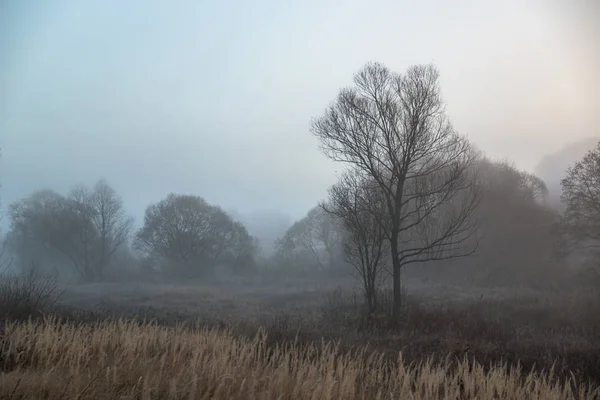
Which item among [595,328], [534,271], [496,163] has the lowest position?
[595,328]

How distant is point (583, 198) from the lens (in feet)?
93.4

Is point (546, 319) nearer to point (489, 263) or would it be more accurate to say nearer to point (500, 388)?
point (500, 388)

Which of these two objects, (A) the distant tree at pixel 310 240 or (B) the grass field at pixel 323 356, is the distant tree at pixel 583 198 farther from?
(A) the distant tree at pixel 310 240

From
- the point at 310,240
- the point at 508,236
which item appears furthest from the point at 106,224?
the point at 508,236

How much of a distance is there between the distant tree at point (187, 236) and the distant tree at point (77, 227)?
4142 mm

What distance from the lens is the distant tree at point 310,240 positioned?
58.5 m

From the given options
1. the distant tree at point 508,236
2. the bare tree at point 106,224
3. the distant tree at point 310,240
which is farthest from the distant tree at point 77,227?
the distant tree at point 508,236

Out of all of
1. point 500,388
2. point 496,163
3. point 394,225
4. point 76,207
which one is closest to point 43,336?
point 500,388

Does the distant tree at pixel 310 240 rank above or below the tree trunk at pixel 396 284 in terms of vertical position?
above

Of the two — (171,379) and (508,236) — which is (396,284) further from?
(508,236)

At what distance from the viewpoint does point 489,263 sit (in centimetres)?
3550

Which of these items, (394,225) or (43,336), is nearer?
(43,336)

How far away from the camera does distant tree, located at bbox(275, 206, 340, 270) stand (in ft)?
192

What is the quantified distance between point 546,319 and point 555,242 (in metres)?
18.4
